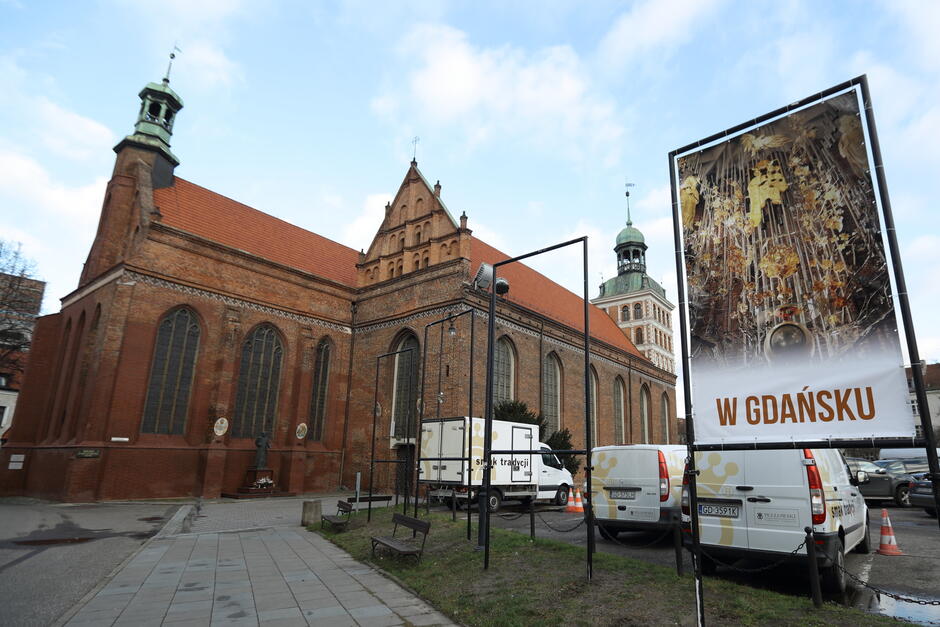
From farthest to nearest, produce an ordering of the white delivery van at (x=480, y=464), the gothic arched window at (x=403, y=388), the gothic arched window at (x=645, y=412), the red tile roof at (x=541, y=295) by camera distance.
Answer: the gothic arched window at (x=645, y=412) < the red tile roof at (x=541, y=295) < the gothic arched window at (x=403, y=388) < the white delivery van at (x=480, y=464)

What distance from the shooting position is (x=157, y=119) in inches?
1011

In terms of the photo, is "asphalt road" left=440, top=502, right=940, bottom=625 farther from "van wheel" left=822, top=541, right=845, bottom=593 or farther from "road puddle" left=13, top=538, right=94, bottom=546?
"road puddle" left=13, top=538, right=94, bottom=546

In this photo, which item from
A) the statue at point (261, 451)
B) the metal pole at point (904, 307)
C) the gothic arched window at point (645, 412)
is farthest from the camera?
the gothic arched window at point (645, 412)

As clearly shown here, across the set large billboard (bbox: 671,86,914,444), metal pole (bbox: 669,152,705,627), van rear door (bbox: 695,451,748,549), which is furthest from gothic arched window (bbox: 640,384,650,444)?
large billboard (bbox: 671,86,914,444)

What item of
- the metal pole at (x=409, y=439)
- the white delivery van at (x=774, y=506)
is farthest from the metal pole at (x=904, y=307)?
the metal pole at (x=409, y=439)

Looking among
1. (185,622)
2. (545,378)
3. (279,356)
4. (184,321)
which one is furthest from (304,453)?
(185,622)

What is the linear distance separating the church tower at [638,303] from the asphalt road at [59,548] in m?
35.7

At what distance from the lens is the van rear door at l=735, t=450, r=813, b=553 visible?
6.09 m

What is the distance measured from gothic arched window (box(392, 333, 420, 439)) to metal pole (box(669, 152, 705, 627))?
17805 millimetres

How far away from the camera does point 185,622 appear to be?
5352 mm

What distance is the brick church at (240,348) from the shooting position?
63.9 feet

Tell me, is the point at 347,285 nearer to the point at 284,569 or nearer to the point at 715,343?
the point at 284,569

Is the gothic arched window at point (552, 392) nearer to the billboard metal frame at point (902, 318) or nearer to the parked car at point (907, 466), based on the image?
the parked car at point (907, 466)

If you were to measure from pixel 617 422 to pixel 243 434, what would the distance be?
22.2m
